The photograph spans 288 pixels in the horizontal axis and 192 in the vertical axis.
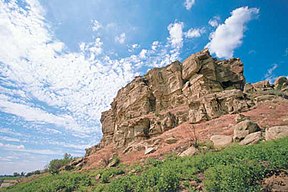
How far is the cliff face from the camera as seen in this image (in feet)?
90.4

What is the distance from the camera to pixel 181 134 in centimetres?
2431

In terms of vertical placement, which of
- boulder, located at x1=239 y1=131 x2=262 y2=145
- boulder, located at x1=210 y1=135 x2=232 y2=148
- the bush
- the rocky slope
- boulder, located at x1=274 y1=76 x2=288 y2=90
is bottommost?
the bush

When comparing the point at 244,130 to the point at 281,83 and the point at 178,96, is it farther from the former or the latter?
the point at 281,83

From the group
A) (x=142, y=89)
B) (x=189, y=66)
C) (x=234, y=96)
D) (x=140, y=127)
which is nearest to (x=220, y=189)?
(x=234, y=96)

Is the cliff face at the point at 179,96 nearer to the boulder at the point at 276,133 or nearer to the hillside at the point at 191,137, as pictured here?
the hillside at the point at 191,137

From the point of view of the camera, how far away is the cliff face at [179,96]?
27.6m

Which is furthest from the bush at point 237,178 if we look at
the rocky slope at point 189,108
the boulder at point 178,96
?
the boulder at point 178,96

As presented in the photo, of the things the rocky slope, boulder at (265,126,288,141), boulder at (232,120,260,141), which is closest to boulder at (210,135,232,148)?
the rocky slope

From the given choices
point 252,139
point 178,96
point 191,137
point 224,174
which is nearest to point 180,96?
point 178,96

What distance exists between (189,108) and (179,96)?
722 cm

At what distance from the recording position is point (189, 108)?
3045 centimetres

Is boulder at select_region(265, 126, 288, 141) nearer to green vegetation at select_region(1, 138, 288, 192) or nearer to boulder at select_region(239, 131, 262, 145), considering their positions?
boulder at select_region(239, 131, 262, 145)

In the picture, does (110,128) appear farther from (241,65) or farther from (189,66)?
(241,65)

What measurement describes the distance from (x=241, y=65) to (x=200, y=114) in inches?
717
